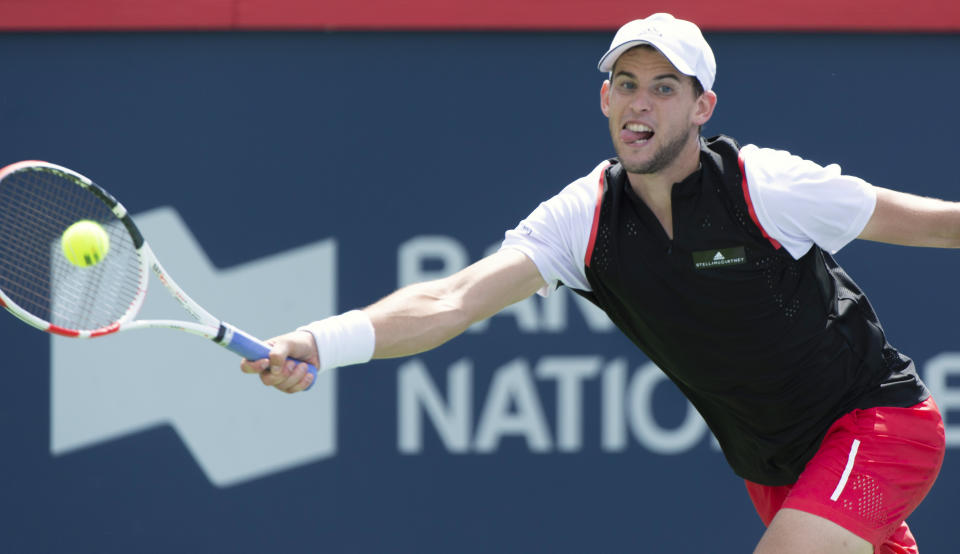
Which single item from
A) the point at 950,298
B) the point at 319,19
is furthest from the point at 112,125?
the point at 950,298

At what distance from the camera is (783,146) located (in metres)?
4.46

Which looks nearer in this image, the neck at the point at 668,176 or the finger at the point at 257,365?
the finger at the point at 257,365

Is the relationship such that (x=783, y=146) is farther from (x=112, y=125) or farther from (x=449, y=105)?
(x=112, y=125)

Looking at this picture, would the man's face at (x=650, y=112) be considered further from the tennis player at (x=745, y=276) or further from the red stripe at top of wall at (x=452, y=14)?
the red stripe at top of wall at (x=452, y=14)

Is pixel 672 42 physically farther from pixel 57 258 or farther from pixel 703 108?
pixel 57 258

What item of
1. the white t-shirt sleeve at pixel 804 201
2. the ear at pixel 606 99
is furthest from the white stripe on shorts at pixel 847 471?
the ear at pixel 606 99

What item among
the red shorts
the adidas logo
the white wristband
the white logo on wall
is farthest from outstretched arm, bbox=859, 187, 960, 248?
the white logo on wall

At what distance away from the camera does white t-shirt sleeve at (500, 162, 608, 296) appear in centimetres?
321

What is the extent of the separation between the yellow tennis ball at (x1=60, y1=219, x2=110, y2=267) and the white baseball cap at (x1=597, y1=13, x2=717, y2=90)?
130 cm

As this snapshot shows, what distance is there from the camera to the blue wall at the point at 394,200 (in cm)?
441

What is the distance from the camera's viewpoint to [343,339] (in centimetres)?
285

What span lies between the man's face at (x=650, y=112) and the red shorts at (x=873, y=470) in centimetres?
82

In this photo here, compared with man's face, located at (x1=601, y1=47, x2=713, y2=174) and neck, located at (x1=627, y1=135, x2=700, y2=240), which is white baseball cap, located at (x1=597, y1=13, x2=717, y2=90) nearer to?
man's face, located at (x1=601, y1=47, x2=713, y2=174)

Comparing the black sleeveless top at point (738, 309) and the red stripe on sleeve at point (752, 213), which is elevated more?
the red stripe on sleeve at point (752, 213)
